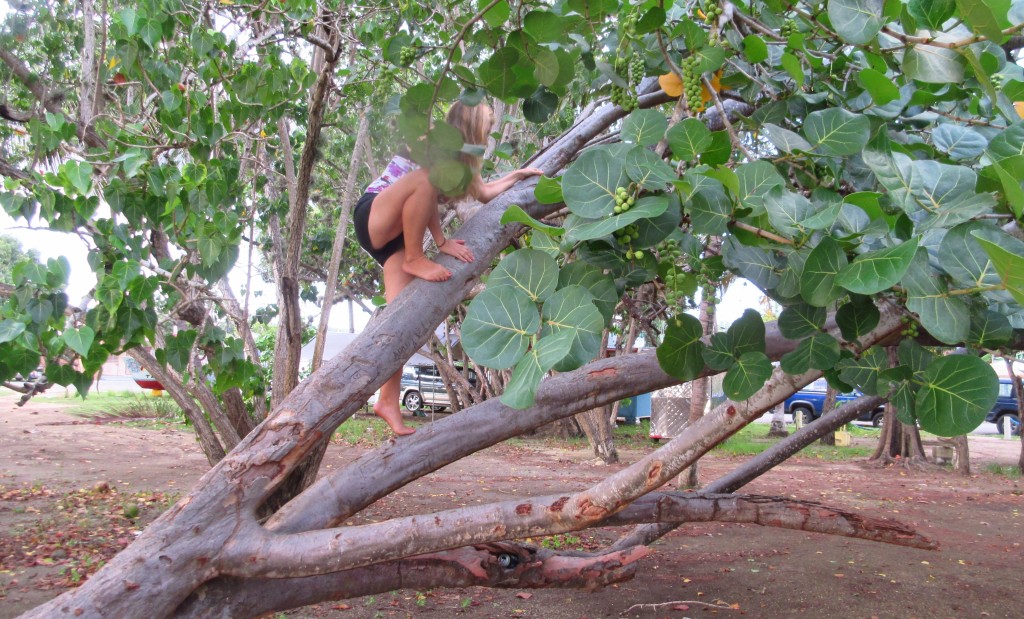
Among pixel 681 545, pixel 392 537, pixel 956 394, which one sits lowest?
pixel 681 545

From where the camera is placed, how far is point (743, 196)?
1.34 meters

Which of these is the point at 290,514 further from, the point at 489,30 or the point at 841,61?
the point at 841,61

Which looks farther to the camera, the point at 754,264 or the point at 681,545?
the point at 681,545

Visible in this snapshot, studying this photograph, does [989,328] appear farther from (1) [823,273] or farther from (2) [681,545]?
(2) [681,545]

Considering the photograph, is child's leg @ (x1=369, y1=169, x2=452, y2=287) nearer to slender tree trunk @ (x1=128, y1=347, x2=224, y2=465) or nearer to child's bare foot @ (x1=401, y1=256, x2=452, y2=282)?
child's bare foot @ (x1=401, y1=256, x2=452, y2=282)

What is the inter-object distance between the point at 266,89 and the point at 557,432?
10.9 meters

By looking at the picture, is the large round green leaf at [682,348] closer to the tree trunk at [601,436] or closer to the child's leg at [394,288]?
the child's leg at [394,288]

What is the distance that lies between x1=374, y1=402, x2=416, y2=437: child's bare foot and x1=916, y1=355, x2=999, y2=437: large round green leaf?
1.49m

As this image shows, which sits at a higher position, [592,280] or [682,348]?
[592,280]

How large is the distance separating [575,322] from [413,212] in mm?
1327

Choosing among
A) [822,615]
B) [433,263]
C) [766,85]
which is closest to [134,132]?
[433,263]

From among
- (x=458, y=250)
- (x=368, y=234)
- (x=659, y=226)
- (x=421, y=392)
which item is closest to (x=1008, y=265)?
(x=659, y=226)

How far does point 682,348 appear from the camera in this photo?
1659 mm

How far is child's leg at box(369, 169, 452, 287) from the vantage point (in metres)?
2.32
